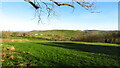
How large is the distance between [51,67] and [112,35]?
42.8 metres

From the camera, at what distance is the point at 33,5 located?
6.73 m

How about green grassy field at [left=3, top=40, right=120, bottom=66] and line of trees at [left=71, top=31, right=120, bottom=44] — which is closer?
green grassy field at [left=3, top=40, right=120, bottom=66]

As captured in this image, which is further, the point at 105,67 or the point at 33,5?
the point at 105,67

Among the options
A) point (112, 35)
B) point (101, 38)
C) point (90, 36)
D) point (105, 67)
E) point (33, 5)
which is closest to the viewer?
point (33, 5)

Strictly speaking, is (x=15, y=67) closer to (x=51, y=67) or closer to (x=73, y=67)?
(x=51, y=67)

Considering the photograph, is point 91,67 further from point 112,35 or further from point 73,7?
point 112,35

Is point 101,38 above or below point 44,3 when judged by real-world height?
below

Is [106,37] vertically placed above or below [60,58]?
below

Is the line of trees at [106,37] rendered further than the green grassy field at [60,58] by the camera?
Yes

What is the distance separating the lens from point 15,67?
20.5 feet

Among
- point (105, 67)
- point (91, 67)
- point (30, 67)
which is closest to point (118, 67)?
point (105, 67)

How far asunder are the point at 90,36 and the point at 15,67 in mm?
48923

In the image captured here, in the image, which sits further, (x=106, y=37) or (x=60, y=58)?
(x=106, y=37)

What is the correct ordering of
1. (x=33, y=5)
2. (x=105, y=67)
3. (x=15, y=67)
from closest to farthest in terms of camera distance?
1. (x=15, y=67)
2. (x=33, y=5)
3. (x=105, y=67)
